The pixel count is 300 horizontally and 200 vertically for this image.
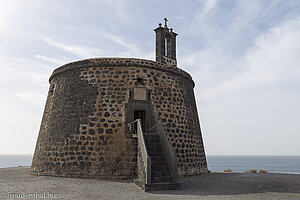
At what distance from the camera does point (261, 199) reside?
6980 mm

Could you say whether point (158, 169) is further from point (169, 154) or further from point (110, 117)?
point (110, 117)

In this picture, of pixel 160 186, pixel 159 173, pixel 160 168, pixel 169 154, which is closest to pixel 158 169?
pixel 160 168

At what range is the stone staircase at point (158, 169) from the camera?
27.7ft

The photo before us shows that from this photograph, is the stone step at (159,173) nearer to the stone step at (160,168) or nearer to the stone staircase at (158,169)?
the stone staircase at (158,169)

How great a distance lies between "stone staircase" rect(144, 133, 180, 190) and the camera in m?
8.44

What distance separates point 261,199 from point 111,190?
14.4 feet

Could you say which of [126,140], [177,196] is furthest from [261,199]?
[126,140]

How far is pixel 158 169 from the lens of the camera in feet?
30.4

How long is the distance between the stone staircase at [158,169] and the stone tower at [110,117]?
968 millimetres

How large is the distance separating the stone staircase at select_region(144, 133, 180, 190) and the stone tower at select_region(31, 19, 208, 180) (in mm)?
968

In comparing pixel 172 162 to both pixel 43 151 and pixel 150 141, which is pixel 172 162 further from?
pixel 43 151

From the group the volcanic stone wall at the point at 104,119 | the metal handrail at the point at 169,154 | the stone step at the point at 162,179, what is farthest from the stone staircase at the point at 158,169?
the volcanic stone wall at the point at 104,119

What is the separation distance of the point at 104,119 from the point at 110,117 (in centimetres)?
29

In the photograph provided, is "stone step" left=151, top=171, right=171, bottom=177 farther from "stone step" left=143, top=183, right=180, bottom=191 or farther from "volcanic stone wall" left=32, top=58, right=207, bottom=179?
"volcanic stone wall" left=32, top=58, right=207, bottom=179
